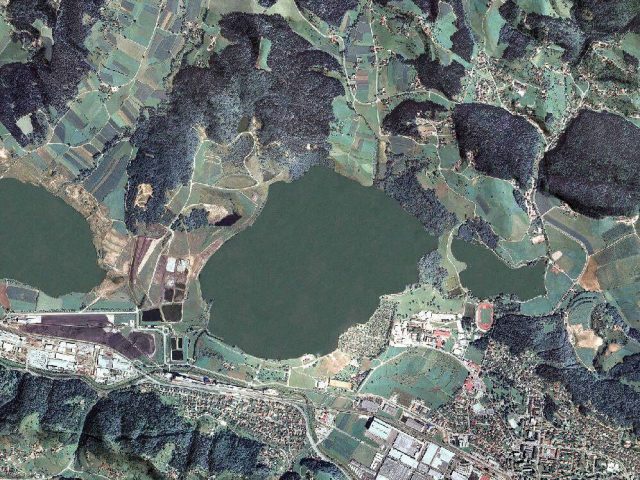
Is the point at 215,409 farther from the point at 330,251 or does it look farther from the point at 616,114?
the point at 616,114

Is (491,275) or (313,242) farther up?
(491,275)

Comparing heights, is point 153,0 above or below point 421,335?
above

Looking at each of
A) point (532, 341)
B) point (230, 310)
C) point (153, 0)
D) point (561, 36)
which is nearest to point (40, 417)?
point (230, 310)

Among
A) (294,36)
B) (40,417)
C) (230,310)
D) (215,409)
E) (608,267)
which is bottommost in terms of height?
(40,417)

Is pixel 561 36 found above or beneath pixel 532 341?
above

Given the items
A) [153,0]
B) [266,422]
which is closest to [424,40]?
[153,0]

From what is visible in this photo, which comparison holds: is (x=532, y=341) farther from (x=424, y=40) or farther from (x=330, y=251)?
(x=424, y=40)
